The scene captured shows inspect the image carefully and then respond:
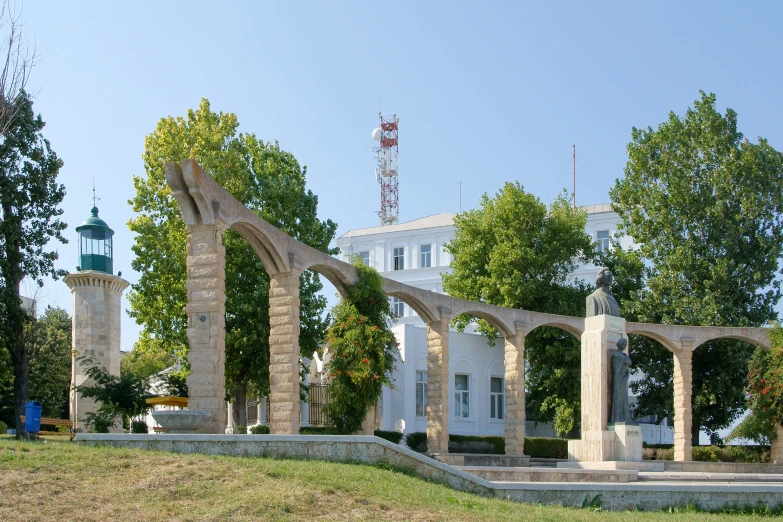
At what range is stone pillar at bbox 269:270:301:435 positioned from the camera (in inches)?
750

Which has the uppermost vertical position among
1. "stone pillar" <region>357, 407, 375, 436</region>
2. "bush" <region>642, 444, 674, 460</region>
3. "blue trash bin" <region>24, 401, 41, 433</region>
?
"blue trash bin" <region>24, 401, 41, 433</region>

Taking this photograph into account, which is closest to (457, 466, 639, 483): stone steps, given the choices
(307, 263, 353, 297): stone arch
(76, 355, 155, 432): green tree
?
(307, 263, 353, 297): stone arch

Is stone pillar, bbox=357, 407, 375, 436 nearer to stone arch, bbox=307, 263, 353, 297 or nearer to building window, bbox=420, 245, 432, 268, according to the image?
stone arch, bbox=307, 263, 353, 297

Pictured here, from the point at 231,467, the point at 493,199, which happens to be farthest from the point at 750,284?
the point at 231,467

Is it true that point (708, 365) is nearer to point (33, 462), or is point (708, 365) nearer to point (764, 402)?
point (764, 402)

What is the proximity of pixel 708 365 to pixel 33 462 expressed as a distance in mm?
25743

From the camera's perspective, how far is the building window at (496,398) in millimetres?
36562

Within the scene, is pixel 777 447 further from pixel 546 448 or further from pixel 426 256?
pixel 426 256

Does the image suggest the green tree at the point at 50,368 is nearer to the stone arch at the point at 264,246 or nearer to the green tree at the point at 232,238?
the green tree at the point at 232,238

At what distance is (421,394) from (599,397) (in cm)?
1504

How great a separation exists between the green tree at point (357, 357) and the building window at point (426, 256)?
27.8 m

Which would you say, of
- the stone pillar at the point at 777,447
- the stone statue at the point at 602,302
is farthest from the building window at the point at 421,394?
the stone statue at the point at 602,302

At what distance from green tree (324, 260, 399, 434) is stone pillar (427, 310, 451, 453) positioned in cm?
359

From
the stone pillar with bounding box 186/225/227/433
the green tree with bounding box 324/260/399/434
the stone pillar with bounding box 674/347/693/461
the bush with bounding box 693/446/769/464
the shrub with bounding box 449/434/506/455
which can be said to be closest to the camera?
the stone pillar with bounding box 186/225/227/433
